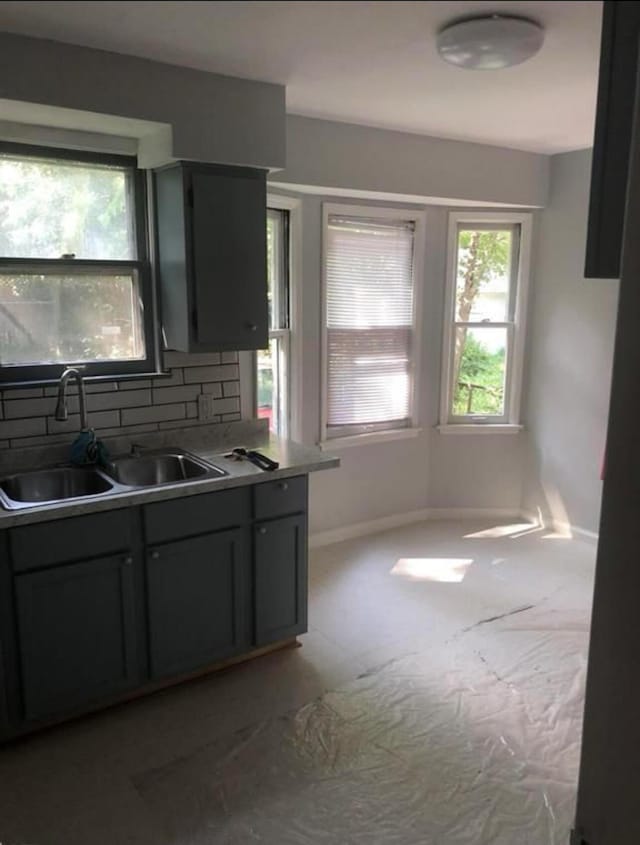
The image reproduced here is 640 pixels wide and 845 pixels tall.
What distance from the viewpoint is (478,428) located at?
440cm

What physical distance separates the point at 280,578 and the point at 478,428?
214cm

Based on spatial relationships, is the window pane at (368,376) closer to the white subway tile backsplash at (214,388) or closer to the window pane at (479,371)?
the window pane at (479,371)

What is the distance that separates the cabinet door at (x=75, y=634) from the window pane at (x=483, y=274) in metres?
2.82

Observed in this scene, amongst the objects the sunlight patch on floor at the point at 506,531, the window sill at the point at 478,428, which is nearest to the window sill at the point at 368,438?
the window sill at the point at 478,428

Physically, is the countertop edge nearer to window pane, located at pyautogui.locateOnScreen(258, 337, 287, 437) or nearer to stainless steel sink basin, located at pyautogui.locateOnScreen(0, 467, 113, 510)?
stainless steel sink basin, located at pyautogui.locateOnScreen(0, 467, 113, 510)

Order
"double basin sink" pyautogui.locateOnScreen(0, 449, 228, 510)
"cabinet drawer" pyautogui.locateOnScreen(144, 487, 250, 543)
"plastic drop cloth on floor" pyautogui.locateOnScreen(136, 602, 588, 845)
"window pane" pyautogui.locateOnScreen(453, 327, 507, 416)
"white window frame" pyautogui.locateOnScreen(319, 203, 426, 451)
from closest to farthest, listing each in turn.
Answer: "plastic drop cloth on floor" pyautogui.locateOnScreen(136, 602, 588, 845) → "cabinet drawer" pyautogui.locateOnScreen(144, 487, 250, 543) → "double basin sink" pyautogui.locateOnScreen(0, 449, 228, 510) → "white window frame" pyautogui.locateOnScreen(319, 203, 426, 451) → "window pane" pyautogui.locateOnScreen(453, 327, 507, 416)

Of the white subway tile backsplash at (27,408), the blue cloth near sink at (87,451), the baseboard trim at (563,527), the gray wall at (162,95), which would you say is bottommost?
the baseboard trim at (563,527)

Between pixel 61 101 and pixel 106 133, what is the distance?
404mm

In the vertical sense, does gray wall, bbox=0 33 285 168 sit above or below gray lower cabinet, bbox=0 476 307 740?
above

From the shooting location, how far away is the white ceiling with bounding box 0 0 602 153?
3.07 ft

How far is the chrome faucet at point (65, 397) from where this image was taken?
8.20ft

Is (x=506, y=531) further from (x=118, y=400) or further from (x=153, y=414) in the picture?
(x=118, y=400)

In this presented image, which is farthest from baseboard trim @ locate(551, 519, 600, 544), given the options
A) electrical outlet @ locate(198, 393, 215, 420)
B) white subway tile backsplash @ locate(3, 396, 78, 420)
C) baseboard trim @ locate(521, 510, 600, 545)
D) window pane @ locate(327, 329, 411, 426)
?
white subway tile backsplash @ locate(3, 396, 78, 420)

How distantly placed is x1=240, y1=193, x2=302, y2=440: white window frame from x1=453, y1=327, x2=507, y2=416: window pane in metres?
1.17
